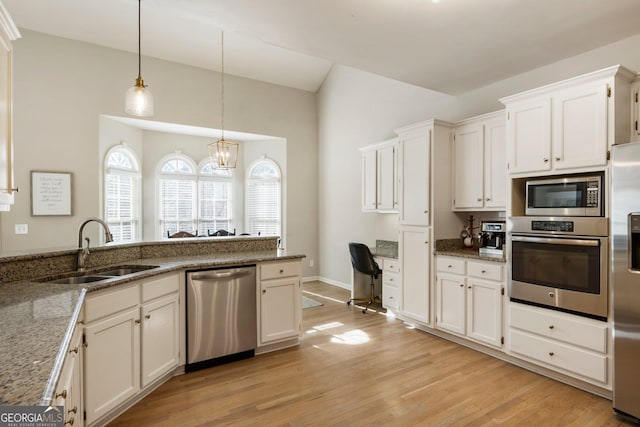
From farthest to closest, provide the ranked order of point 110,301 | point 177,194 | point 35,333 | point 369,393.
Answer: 1. point 177,194
2. point 369,393
3. point 110,301
4. point 35,333

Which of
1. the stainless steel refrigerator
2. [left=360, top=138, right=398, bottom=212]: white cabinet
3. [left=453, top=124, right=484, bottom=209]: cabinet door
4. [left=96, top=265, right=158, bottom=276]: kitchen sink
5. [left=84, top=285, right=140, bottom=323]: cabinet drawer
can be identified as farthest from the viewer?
[left=360, top=138, right=398, bottom=212]: white cabinet

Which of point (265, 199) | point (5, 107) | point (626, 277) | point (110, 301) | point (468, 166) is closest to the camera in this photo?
point (5, 107)

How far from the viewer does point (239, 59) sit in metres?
5.84

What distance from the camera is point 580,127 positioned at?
266 cm

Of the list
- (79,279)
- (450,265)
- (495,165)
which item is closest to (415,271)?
(450,265)

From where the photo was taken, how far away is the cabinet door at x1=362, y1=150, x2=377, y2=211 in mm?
5109

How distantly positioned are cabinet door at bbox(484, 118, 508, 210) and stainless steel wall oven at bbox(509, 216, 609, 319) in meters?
0.47

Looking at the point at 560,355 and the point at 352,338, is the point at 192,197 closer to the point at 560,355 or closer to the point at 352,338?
the point at 352,338

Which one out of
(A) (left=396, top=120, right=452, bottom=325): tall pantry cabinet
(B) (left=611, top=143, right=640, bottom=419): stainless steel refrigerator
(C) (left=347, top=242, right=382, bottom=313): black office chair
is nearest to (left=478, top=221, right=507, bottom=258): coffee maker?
(A) (left=396, top=120, right=452, bottom=325): tall pantry cabinet

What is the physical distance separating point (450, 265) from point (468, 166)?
1.13 m

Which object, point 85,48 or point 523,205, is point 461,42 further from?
point 85,48

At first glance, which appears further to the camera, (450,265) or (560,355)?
(450,265)

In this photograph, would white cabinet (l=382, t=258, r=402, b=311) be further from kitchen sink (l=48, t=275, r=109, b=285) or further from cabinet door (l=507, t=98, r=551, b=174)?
kitchen sink (l=48, t=275, r=109, b=285)

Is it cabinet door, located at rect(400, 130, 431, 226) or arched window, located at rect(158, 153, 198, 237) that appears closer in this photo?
cabinet door, located at rect(400, 130, 431, 226)
